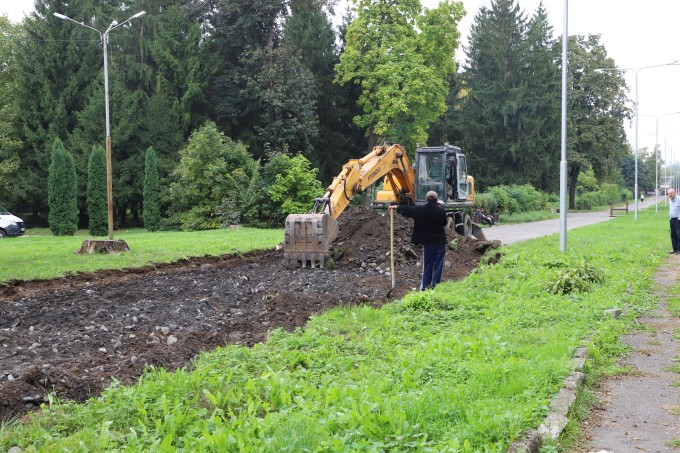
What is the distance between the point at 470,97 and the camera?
188ft

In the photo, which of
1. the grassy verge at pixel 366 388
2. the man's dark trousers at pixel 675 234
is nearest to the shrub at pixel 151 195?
the man's dark trousers at pixel 675 234

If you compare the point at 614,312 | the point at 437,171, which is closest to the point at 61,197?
the point at 437,171

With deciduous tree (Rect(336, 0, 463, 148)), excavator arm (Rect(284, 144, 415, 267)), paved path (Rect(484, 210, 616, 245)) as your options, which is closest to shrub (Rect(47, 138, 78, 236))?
deciduous tree (Rect(336, 0, 463, 148))

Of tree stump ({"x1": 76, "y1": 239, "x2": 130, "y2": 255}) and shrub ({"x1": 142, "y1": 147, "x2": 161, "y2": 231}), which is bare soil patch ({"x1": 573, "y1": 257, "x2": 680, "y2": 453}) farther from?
shrub ({"x1": 142, "y1": 147, "x2": 161, "y2": 231})

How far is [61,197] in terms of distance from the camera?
34906mm

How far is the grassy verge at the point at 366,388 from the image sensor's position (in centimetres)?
457

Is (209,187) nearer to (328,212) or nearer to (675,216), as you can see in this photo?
(328,212)

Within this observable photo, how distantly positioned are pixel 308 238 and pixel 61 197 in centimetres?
2373

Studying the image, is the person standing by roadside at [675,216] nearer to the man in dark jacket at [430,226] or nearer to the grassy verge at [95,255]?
the man in dark jacket at [430,226]

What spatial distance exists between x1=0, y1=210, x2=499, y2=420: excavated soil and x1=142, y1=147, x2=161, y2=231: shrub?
67.8 feet

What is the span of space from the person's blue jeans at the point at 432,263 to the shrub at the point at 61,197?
89.3 feet

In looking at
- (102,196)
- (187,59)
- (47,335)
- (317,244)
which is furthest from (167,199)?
(47,335)

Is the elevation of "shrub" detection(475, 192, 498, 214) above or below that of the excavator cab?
below

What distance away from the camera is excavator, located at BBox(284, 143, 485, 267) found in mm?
15688
